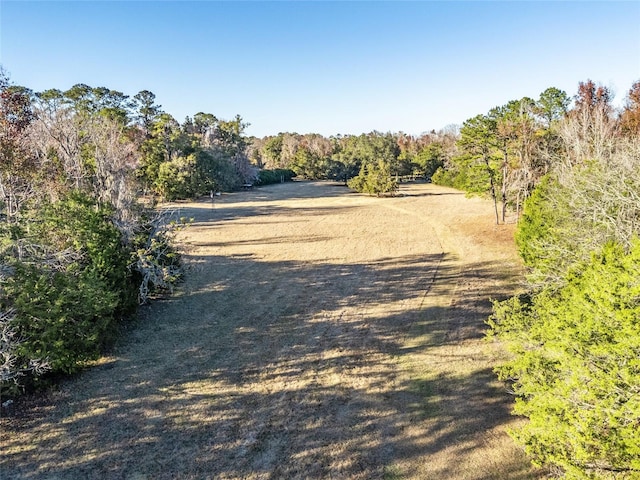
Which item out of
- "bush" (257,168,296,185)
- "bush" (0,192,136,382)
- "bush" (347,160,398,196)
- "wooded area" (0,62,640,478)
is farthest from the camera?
"bush" (257,168,296,185)

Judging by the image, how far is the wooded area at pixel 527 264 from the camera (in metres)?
5.32

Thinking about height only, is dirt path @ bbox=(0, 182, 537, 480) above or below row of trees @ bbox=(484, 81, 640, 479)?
below

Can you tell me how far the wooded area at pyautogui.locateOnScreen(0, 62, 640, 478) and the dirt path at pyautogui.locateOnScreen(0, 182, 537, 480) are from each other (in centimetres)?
91

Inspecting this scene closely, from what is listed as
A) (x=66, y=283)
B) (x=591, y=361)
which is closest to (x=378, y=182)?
(x=66, y=283)

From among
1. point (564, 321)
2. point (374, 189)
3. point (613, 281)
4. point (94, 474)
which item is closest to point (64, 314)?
point (94, 474)

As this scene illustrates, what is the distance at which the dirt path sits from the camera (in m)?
6.66

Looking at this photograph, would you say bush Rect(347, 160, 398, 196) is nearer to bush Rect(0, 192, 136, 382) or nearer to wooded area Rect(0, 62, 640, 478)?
wooded area Rect(0, 62, 640, 478)

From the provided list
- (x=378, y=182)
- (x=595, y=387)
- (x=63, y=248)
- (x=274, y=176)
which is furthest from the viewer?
(x=274, y=176)

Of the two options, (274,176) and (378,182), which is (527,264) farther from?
(274,176)

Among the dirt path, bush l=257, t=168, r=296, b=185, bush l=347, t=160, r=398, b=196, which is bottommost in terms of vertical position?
the dirt path

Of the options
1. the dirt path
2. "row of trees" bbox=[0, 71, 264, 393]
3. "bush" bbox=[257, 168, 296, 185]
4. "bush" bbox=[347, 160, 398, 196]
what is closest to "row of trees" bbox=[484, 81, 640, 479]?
the dirt path

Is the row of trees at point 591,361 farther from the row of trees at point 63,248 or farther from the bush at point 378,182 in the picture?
the bush at point 378,182

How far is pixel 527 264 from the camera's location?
49.0 feet

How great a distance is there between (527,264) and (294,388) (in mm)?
11107
